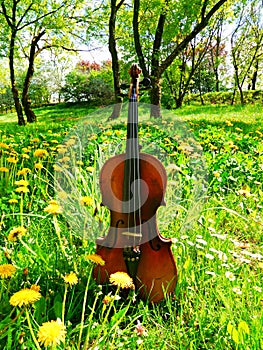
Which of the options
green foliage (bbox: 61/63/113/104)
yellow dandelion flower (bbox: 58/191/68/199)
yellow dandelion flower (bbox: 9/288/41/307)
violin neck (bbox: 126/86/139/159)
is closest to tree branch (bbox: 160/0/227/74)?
yellow dandelion flower (bbox: 58/191/68/199)

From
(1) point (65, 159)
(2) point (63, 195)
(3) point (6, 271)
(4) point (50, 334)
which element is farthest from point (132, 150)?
(1) point (65, 159)

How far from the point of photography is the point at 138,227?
1307mm

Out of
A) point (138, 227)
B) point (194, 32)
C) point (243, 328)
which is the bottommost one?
point (243, 328)

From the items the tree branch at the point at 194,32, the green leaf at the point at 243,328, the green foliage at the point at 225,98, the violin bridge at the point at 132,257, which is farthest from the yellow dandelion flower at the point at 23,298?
the green foliage at the point at 225,98

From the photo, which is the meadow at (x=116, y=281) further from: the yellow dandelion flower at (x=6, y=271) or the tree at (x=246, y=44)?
the tree at (x=246, y=44)

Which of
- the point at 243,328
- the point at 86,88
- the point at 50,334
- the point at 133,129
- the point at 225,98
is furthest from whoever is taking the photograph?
the point at 86,88

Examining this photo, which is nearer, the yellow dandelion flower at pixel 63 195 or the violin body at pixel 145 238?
the violin body at pixel 145 238

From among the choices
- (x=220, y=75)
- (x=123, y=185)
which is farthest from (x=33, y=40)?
(x=220, y=75)

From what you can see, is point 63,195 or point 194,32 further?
point 194,32

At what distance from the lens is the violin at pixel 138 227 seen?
1.28m

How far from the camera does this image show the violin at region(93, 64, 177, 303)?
1.28 meters

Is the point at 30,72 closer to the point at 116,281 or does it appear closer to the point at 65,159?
the point at 65,159

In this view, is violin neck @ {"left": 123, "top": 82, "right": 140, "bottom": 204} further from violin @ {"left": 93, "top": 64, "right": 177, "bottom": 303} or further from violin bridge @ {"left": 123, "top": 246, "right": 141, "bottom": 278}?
violin bridge @ {"left": 123, "top": 246, "right": 141, "bottom": 278}

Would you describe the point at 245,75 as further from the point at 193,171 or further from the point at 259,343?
the point at 259,343
